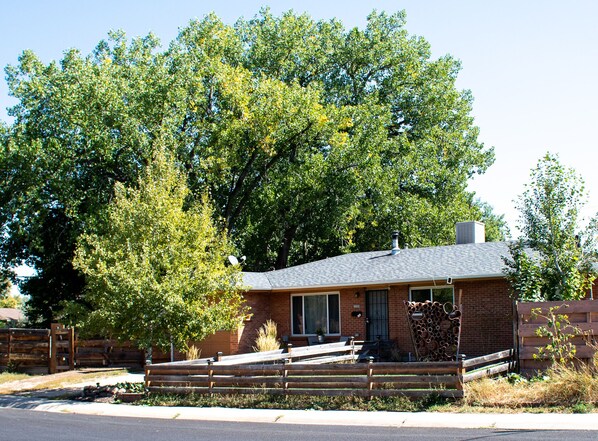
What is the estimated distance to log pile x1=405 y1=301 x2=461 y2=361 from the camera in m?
20.6

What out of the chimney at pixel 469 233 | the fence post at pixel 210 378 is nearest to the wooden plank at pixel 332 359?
the fence post at pixel 210 378

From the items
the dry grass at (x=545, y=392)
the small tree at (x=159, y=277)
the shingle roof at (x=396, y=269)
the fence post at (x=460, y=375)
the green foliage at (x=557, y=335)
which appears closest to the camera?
the dry grass at (x=545, y=392)

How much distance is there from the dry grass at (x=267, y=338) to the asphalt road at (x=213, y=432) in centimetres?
1006

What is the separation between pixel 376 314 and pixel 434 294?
2481mm

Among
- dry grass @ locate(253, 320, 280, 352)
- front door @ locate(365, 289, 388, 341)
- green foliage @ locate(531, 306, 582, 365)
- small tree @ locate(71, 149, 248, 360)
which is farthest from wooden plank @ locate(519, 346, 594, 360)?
dry grass @ locate(253, 320, 280, 352)

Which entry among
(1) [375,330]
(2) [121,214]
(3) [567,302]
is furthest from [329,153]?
(3) [567,302]

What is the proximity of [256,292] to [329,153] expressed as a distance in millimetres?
12349

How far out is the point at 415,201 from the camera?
38562 mm

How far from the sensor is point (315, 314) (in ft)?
88.5

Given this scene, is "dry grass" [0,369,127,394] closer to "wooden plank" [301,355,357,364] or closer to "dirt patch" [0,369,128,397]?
"dirt patch" [0,369,128,397]

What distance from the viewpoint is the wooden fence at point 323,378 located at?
565 inches

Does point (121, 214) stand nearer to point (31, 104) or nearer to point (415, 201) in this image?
point (31, 104)

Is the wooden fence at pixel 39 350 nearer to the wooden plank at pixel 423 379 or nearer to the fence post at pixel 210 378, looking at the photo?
the fence post at pixel 210 378

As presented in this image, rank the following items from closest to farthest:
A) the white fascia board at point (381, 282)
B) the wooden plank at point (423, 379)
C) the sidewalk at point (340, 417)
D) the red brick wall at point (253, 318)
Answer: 1. the sidewalk at point (340, 417)
2. the wooden plank at point (423, 379)
3. the white fascia board at point (381, 282)
4. the red brick wall at point (253, 318)
